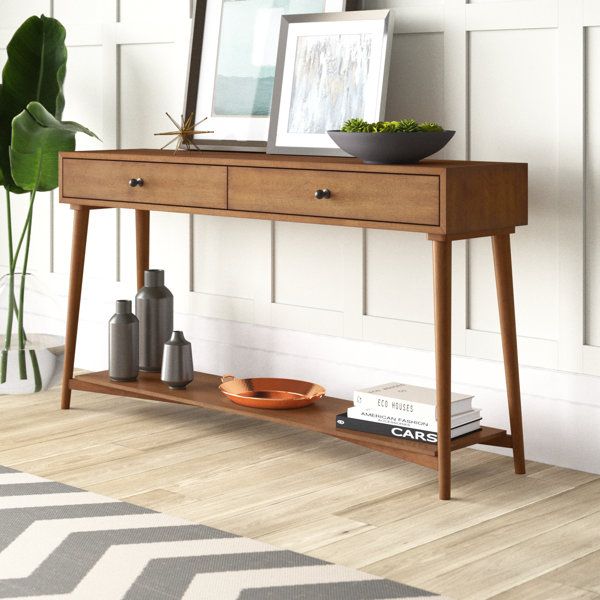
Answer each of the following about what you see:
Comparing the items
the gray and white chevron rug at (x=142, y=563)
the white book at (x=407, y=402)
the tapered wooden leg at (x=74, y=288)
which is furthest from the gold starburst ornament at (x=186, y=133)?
the gray and white chevron rug at (x=142, y=563)

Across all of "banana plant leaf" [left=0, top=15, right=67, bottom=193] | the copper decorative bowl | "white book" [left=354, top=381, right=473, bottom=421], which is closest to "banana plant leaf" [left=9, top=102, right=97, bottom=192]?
"banana plant leaf" [left=0, top=15, right=67, bottom=193]

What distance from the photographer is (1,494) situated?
272 cm

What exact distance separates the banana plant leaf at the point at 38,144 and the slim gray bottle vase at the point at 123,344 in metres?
0.61

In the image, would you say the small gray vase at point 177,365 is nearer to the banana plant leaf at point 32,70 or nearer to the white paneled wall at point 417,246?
the white paneled wall at point 417,246

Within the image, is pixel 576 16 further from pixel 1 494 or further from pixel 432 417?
Result: pixel 1 494

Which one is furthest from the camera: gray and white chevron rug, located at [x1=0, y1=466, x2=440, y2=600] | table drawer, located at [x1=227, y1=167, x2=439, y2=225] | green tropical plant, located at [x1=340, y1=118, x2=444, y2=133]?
green tropical plant, located at [x1=340, y1=118, x2=444, y2=133]

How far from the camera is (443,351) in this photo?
2.70 metres

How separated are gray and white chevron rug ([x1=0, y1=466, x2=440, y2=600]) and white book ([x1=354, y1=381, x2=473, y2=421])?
607 millimetres

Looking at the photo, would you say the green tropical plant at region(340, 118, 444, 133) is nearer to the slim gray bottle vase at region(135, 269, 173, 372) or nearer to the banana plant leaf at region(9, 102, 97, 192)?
the slim gray bottle vase at region(135, 269, 173, 372)

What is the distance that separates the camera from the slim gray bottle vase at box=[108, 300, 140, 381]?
11.4 feet

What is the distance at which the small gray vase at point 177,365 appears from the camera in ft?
11.0

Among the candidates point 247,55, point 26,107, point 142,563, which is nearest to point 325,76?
point 247,55

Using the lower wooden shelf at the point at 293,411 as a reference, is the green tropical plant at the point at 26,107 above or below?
above

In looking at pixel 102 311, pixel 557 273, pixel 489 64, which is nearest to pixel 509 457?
pixel 557 273
